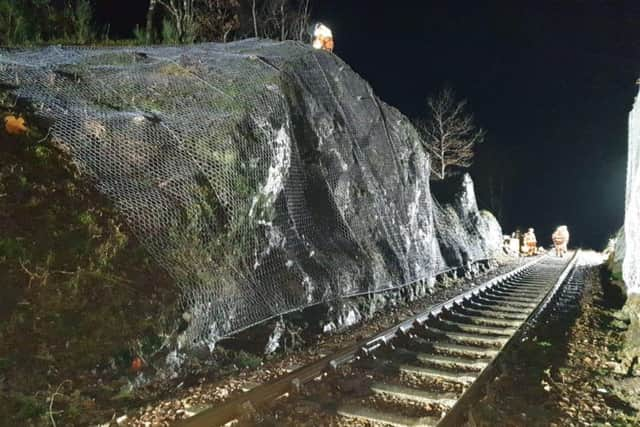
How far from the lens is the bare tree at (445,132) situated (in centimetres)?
3091

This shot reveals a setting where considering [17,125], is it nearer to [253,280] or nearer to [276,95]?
[253,280]

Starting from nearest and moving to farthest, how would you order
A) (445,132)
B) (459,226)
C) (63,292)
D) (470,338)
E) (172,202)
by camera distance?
(63,292) < (172,202) < (470,338) < (459,226) < (445,132)

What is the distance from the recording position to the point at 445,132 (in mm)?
31516

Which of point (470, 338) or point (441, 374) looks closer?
point (441, 374)

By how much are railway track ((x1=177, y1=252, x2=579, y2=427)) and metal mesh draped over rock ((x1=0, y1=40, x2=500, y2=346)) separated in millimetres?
1180

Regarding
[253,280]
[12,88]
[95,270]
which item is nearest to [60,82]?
[12,88]

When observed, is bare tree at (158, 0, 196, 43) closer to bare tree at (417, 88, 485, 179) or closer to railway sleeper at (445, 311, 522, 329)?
railway sleeper at (445, 311, 522, 329)

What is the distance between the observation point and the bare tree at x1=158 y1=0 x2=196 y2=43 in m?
14.3

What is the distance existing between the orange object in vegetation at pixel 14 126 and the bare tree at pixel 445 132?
89.3 ft

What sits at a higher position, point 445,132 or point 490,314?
point 445,132

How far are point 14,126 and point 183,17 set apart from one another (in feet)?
39.3

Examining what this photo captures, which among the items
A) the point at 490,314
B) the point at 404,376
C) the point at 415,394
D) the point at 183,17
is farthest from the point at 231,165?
the point at 183,17

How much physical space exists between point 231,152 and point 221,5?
12430 mm

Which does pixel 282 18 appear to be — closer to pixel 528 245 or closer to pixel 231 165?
pixel 231 165
